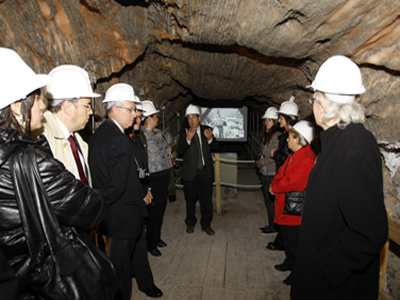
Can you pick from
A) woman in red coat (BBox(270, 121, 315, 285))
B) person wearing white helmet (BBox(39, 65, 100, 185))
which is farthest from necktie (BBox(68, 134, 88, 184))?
woman in red coat (BBox(270, 121, 315, 285))

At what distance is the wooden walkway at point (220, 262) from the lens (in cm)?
285

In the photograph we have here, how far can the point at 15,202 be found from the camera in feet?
3.67

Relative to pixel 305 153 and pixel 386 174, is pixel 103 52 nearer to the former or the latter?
pixel 305 153

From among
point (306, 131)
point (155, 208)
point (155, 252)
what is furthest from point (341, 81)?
point (155, 252)

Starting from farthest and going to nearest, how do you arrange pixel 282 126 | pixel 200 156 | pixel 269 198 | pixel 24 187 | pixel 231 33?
pixel 200 156
pixel 269 198
pixel 282 126
pixel 231 33
pixel 24 187

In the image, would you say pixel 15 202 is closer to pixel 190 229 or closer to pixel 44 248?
pixel 44 248

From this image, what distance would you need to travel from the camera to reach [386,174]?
2.72 m

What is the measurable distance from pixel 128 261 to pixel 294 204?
1.71 metres

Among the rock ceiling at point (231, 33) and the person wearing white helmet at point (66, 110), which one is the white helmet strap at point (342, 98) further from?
the person wearing white helmet at point (66, 110)

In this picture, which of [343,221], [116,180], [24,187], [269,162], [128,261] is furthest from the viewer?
[269,162]

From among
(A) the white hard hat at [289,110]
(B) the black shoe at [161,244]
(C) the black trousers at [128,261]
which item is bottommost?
(B) the black shoe at [161,244]

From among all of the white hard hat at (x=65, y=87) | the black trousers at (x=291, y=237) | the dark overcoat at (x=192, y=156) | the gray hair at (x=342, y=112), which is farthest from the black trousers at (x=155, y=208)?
the gray hair at (x=342, y=112)

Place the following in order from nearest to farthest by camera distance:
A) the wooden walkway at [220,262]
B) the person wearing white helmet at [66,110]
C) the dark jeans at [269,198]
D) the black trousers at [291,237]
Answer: the person wearing white helmet at [66,110] → the black trousers at [291,237] → the wooden walkway at [220,262] → the dark jeans at [269,198]

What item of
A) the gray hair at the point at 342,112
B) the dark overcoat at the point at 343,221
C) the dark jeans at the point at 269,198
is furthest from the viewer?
the dark jeans at the point at 269,198
